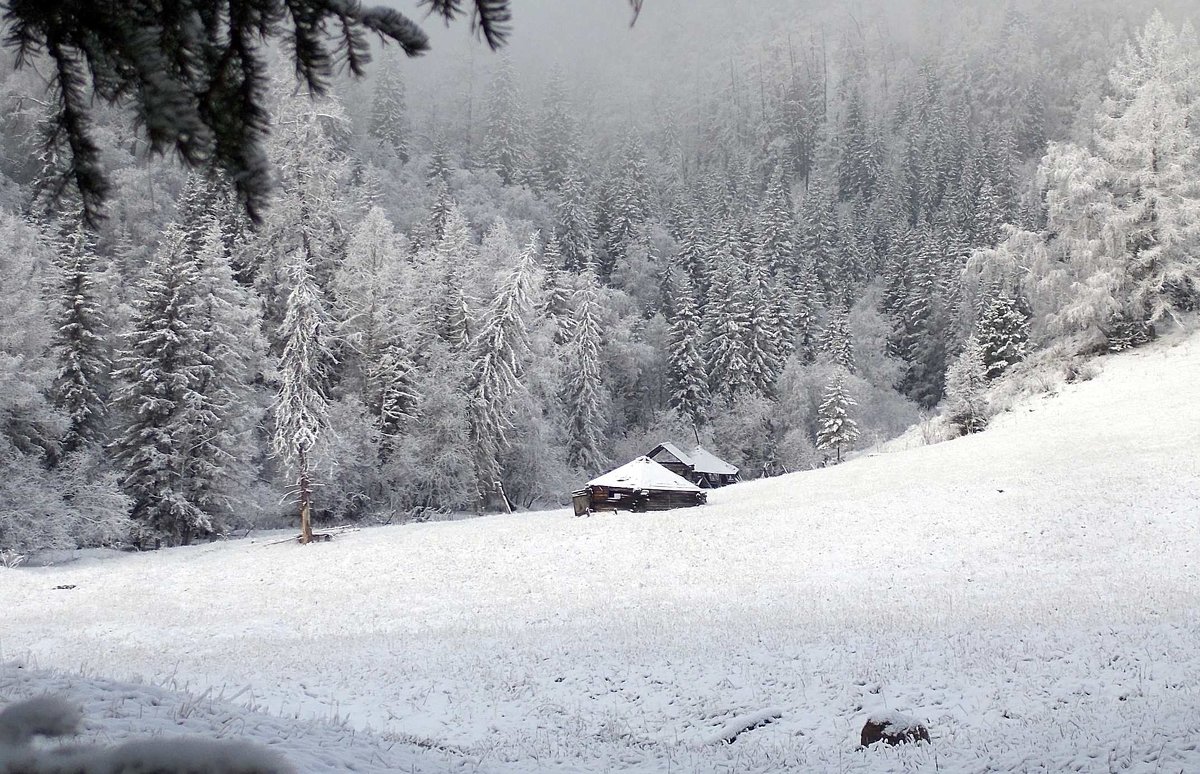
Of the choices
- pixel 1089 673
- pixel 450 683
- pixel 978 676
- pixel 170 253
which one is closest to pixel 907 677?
pixel 978 676

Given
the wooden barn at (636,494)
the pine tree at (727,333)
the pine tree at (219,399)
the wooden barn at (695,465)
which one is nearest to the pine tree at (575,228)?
the pine tree at (727,333)

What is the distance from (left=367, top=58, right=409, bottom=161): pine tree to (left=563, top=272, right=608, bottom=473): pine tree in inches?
1539

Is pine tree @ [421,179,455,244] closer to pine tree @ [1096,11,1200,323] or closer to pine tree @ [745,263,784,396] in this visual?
pine tree @ [745,263,784,396]

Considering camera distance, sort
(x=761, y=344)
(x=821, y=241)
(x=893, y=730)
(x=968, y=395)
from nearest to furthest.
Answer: (x=893, y=730), (x=968, y=395), (x=761, y=344), (x=821, y=241)

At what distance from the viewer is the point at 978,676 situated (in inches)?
427

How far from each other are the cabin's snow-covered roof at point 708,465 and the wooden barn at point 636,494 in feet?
45.2

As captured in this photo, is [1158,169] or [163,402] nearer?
[1158,169]

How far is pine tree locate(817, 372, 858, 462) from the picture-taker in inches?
2121

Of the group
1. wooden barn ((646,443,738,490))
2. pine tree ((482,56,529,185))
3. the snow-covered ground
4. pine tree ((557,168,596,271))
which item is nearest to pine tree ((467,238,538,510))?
the snow-covered ground

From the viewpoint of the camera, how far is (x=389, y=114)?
273ft

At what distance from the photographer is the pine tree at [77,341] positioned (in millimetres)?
33188

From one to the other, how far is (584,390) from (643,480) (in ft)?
56.2

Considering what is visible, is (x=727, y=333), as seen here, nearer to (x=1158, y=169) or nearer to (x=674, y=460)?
(x=674, y=460)

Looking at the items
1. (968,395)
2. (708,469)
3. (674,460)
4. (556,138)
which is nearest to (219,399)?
(674,460)
